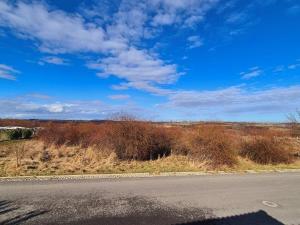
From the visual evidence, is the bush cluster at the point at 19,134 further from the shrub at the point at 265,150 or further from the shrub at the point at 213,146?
the shrub at the point at 265,150

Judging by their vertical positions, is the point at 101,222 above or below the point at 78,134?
below

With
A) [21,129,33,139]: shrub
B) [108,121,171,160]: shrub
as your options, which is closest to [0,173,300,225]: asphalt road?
[108,121,171,160]: shrub

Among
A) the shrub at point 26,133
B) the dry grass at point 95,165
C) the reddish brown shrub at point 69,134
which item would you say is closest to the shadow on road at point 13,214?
the dry grass at point 95,165

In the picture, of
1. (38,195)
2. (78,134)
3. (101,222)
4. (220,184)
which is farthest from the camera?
(78,134)

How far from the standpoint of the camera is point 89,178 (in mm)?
12234

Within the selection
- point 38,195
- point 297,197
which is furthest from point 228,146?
point 38,195

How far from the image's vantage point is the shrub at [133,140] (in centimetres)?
1973

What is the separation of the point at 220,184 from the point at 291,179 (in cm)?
405

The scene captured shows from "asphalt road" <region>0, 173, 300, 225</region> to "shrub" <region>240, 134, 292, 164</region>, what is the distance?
7.82m

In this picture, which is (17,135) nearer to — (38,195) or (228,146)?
(228,146)

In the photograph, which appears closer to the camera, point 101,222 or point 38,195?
point 101,222

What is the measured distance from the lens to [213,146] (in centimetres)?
1820

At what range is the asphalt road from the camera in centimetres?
748

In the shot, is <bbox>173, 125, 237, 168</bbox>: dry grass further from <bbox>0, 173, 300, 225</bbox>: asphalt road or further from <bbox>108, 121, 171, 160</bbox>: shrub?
<bbox>0, 173, 300, 225</bbox>: asphalt road
